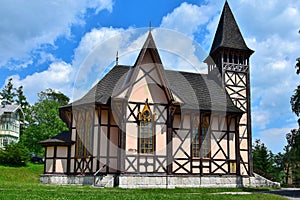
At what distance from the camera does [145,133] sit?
69.4 ft

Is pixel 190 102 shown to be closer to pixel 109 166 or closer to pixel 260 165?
pixel 109 166

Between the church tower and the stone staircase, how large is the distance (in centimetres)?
1013

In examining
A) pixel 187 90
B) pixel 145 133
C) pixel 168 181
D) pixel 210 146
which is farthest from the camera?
pixel 187 90

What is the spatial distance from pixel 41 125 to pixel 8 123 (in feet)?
40.7

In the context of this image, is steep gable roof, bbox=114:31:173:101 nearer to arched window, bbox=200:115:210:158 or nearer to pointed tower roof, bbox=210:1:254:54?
arched window, bbox=200:115:210:158

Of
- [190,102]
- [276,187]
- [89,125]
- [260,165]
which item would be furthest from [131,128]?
[260,165]

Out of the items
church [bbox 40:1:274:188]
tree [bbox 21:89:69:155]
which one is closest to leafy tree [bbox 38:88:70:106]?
tree [bbox 21:89:69:155]

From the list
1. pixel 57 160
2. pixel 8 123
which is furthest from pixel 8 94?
pixel 57 160

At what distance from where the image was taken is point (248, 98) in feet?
88.1

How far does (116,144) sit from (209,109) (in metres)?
6.86

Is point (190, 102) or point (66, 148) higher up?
point (190, 102)

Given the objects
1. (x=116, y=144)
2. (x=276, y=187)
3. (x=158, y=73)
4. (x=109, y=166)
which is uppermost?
(x=158, y=73)

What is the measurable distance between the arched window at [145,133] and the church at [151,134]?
0.06 metres

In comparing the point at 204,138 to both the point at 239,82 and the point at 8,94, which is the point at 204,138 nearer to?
the point at 239,82
